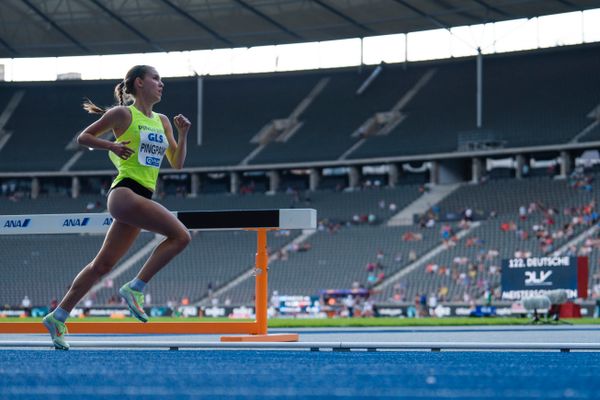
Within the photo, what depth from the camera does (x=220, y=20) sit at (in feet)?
147

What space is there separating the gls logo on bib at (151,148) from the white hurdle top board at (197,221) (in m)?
2.01

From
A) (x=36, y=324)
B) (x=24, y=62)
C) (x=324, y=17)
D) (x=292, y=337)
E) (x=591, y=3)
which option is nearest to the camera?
(x=36, y=324)

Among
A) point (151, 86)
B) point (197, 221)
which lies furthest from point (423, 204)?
point (151, 86)

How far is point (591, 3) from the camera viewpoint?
41.2 meters

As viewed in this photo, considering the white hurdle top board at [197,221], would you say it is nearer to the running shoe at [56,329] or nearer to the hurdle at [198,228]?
the hurdle at [198,228]

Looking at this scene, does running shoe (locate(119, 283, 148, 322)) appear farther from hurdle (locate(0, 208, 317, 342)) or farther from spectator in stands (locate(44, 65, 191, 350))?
hurdle (locate(0, 208, 317, 342))

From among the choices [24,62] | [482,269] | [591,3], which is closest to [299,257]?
[482,269]

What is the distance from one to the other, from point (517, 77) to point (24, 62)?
25274 mm

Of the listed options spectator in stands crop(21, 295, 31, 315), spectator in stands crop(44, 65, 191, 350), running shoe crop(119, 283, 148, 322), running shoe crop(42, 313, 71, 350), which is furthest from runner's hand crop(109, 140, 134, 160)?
spectator in stands crop(21, 295, 31, 315)

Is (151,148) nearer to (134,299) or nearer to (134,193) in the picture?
(134,193)

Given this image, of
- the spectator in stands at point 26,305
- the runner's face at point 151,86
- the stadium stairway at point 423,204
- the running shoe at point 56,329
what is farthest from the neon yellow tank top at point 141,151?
the stadium stairway at point 423,204

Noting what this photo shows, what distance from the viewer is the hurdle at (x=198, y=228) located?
8.97m

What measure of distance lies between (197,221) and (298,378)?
4830 millimetres

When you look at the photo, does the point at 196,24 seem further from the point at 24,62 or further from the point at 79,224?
the point at 79,224
